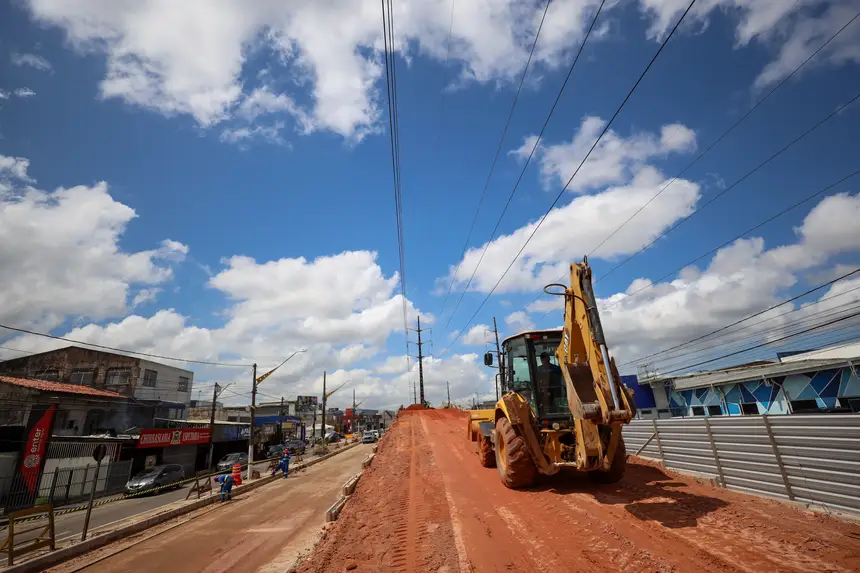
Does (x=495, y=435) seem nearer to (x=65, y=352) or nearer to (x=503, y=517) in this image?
(x=503, y=517)

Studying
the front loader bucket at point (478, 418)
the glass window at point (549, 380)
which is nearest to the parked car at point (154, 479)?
the front loader bucket at point (478, 418)

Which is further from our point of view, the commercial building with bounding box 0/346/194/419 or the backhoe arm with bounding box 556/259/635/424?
the commercial building with bounding box 0/346/194/419

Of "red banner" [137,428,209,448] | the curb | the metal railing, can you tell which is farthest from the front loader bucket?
"red banner" [137,428,209,448]

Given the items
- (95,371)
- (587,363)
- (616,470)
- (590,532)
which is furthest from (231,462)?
(590,532)

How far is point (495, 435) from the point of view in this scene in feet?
33.4

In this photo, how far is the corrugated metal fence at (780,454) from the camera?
5.84m

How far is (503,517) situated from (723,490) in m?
4.56

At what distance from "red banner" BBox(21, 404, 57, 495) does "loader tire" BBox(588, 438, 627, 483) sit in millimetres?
26604

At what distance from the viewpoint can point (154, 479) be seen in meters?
23.0

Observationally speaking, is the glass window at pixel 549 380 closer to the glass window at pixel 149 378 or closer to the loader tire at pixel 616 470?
the loader tire at pixel 616 470

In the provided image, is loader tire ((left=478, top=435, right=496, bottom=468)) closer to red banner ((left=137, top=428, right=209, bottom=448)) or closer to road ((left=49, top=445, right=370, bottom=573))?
road ((left=49, top=445, right=370, bottom=573))

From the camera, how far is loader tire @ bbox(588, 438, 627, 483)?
8.28 metres

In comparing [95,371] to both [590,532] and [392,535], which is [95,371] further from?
[590,532]

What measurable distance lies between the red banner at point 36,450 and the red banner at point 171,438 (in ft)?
21.2
